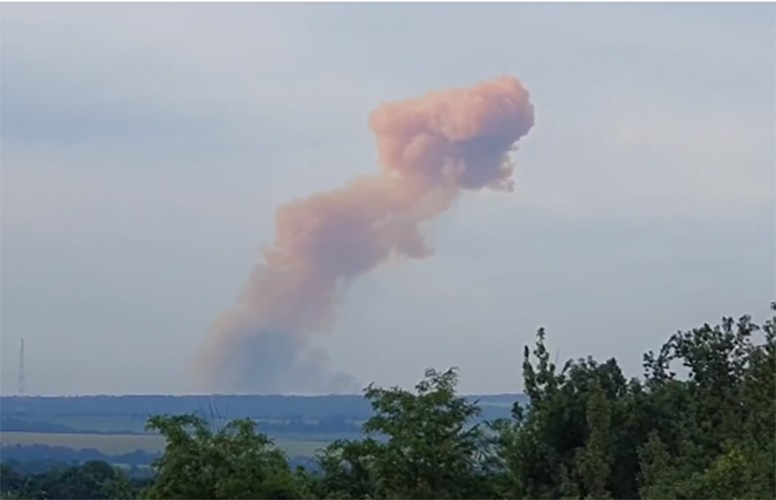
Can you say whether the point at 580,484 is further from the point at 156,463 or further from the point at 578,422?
the point at 156,463

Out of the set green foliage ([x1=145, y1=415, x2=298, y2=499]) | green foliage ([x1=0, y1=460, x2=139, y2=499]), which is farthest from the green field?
green foliage ([x1=0, y1=460, x2=139, y2=499])

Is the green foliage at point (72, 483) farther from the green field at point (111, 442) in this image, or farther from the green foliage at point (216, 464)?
the green foliage at point (216, 464)

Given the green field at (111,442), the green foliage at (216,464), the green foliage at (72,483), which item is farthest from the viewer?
the green field at (111,442)

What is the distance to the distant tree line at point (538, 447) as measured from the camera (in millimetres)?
11984

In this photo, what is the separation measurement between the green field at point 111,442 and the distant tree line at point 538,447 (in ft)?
1.16

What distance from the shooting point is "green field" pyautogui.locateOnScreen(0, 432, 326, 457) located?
41.8 ft

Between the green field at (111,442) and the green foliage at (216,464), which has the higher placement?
the green field at (111,442)

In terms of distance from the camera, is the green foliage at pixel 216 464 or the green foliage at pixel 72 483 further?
the green foliage at pixel 72 483

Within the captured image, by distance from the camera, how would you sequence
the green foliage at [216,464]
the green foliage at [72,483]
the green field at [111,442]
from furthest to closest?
the green field at [111,442] < the green foliage at [72,483] < the green foliage at [216,464]

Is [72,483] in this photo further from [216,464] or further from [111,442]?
[111,442]

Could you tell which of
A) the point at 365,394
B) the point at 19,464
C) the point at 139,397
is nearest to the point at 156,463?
the point at 365,394

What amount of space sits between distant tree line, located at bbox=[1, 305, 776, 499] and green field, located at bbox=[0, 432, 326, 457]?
0.36m

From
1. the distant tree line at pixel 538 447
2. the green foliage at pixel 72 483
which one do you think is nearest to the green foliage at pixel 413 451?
the distant tree line at pixel 538 447

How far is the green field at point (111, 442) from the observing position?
12742 millimetres
